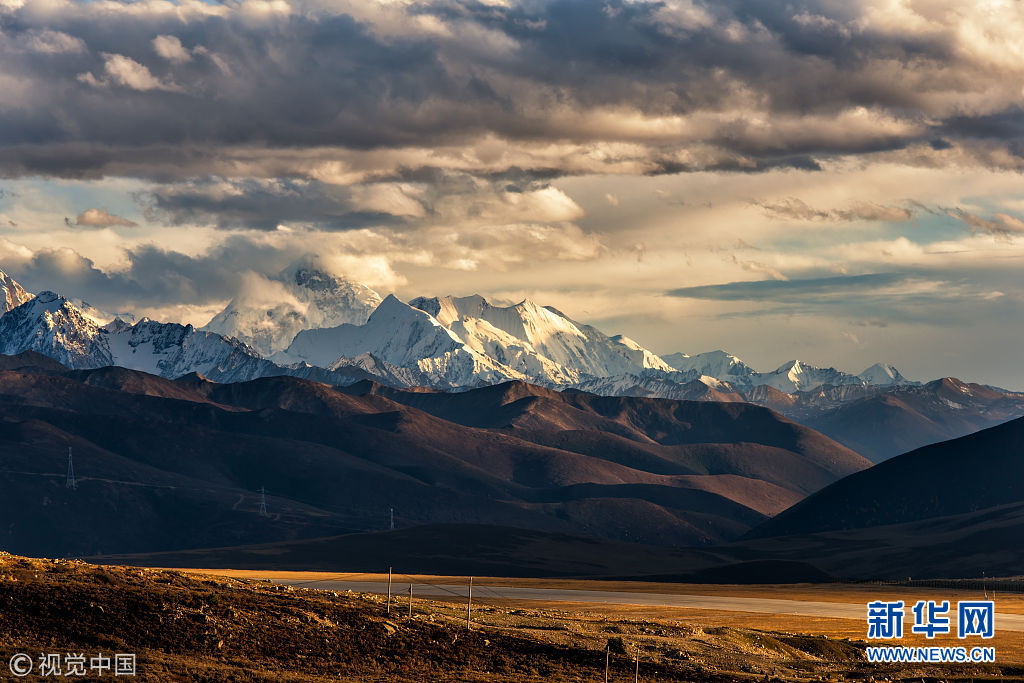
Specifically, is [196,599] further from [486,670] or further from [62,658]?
[486,670]

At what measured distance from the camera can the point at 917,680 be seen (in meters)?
87.4

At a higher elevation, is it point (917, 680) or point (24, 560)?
point (24, 560)

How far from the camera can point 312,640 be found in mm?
78500

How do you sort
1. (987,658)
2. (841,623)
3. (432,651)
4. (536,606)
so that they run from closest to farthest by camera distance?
(432,651) < (987,658) < (841,623) < (536,606)

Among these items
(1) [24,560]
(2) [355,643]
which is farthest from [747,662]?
(1) [24,560]

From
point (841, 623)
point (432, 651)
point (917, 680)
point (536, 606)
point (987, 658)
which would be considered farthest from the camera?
point (536, 606)

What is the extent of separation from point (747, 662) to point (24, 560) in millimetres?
52181

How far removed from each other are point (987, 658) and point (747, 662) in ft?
91.2

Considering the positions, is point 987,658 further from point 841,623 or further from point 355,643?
point 355,643

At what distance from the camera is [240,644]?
75500 millimetres

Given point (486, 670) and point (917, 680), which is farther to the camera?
point (917, 680)

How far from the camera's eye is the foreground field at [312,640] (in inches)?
2808

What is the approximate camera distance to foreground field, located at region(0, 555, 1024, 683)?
7131 centimetres

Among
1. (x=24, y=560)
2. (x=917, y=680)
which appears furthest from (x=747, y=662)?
(x=24, y=560)
